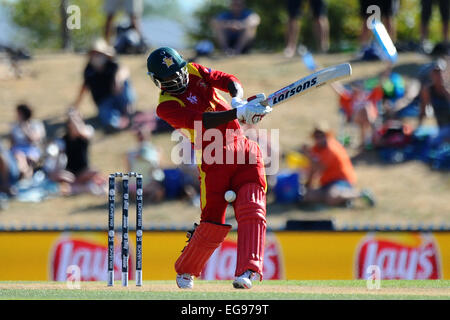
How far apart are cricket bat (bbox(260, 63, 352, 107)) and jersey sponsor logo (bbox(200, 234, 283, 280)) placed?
13.5 ft

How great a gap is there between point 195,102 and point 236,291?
1568mm

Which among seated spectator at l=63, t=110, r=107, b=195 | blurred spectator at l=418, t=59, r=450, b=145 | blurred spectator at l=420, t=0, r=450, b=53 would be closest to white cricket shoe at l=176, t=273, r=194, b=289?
seated spectator at l=63, t=110, r=107, b=195

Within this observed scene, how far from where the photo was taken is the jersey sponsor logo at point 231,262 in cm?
1198

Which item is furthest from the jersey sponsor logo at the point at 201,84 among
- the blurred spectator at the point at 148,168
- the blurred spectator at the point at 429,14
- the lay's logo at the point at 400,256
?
the blurred spectator at the point at 429,14

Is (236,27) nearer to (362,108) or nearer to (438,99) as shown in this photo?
(362,108)

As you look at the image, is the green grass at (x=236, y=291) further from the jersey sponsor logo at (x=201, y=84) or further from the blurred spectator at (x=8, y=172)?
the blurred spectator at (x=8, y=172)

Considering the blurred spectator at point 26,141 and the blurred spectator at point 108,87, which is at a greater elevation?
the blurred spectator at point 108,87

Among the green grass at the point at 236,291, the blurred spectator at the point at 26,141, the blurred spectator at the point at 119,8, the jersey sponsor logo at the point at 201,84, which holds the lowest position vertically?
the green grass at the point at 236,291

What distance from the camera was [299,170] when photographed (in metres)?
15.5

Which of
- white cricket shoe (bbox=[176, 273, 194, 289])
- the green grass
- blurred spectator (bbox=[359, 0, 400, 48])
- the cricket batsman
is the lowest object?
the green grass

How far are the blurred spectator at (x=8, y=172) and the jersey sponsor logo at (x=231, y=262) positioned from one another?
457 centimetres

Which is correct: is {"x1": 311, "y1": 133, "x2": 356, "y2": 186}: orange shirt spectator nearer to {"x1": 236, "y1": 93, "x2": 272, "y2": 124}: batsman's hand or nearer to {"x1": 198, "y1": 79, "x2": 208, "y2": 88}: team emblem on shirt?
{"x1": 198, "y1": 79, "x2": 208, "y2": 88}: team emblem on shirt

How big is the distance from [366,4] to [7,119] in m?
6.51

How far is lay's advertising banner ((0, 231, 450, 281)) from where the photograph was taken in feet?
39.1
